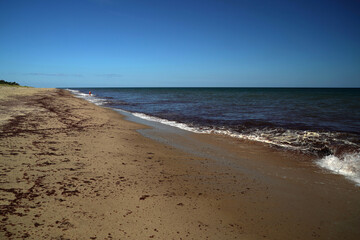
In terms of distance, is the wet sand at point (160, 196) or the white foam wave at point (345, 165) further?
the white foam wave at point (345, 165)

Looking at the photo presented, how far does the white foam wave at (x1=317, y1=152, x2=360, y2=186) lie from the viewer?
14.9 ft

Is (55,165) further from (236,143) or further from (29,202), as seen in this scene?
(236,143)

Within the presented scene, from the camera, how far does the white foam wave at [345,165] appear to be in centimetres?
453

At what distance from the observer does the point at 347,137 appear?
324 inches

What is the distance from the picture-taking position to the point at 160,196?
331 cm

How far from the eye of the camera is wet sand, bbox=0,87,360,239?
2.49 m

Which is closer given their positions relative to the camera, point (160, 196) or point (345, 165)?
point (160, 196)

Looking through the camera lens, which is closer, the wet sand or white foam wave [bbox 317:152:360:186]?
the wet sand

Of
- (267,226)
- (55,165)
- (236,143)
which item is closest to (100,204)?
(55,165)

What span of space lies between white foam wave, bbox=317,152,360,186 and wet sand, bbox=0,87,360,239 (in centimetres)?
41

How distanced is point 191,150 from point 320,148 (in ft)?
15.0

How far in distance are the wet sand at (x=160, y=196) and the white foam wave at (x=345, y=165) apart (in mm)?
413

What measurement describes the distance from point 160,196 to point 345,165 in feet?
16.1

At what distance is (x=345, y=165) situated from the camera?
16.4ft
